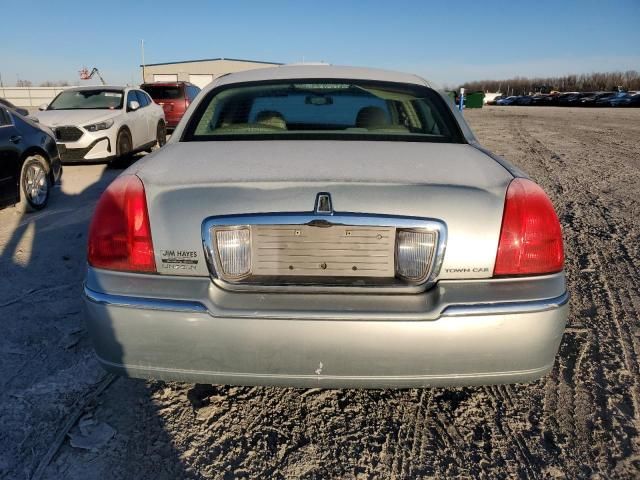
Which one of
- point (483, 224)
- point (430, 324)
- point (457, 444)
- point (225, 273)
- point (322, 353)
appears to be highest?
point (483, 224)

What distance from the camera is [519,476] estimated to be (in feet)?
6.29

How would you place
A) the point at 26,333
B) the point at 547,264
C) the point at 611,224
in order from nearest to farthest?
1. the point at 547,264
2. the point at 26,333
3. the point at 611,224

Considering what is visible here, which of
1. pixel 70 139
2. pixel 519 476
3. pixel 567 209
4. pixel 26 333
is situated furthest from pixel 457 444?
pixel 70 139

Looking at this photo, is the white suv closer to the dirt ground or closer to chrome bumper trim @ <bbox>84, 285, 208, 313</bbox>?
the dirt ground

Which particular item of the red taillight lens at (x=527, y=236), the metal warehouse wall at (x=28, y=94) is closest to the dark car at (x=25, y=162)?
the red taillight lens at (x=527, y=236)

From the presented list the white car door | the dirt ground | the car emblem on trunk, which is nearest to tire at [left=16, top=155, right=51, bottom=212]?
the dirt ground

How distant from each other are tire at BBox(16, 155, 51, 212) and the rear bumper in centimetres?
496

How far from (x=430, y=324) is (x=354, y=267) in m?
0.34

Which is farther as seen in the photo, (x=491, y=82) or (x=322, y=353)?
(x=491, y=82)

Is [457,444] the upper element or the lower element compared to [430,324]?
lower

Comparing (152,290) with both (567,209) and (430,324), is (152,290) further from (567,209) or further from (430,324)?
(567,209)

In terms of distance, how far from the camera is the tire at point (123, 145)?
9.46 meters

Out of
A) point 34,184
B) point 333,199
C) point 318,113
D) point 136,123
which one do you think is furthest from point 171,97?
point 333,199

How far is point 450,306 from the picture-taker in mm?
1752
